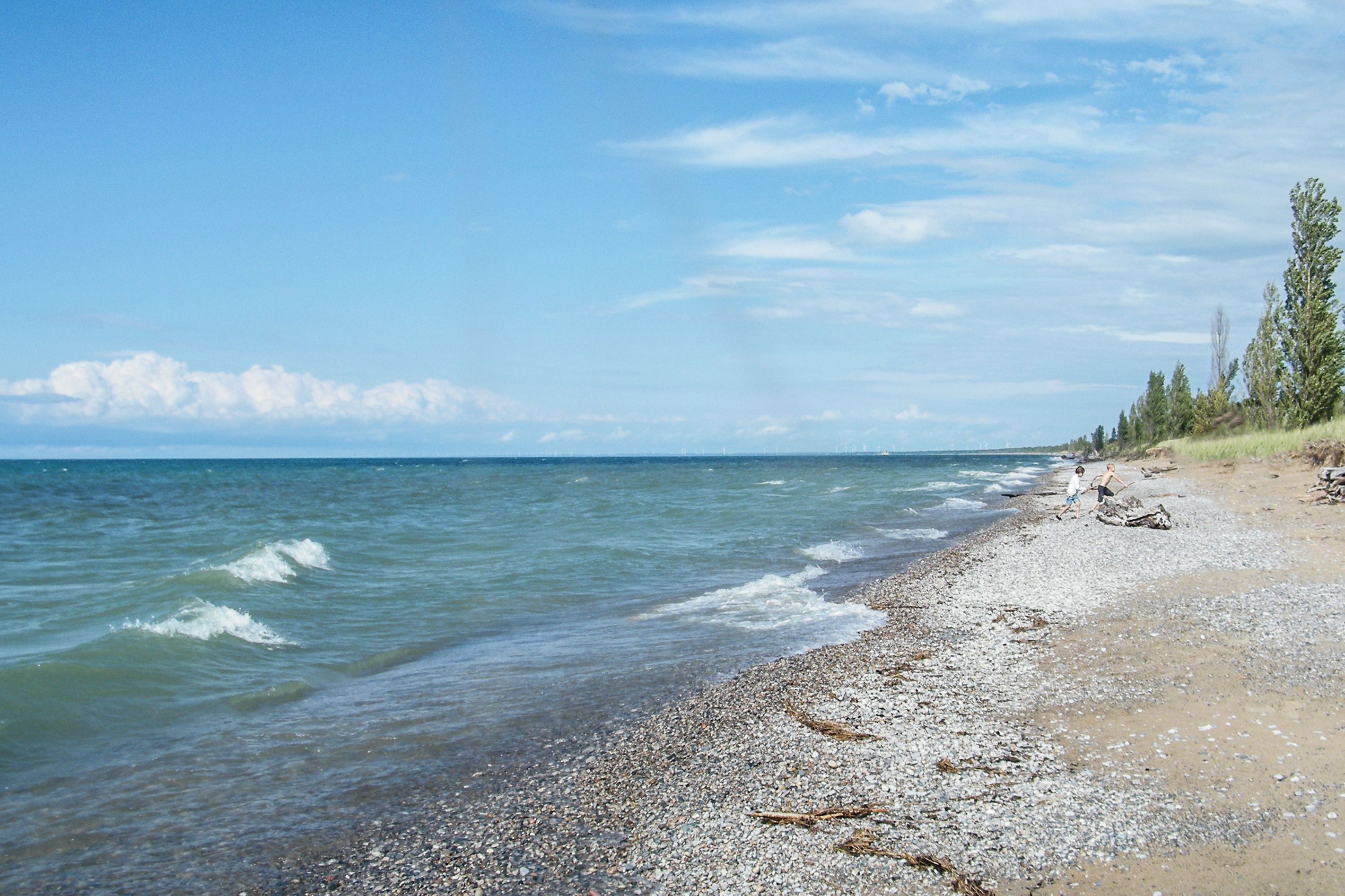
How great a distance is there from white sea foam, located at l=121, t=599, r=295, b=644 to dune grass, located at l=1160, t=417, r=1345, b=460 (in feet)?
149

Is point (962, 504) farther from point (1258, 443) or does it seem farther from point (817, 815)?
point (817, 815)

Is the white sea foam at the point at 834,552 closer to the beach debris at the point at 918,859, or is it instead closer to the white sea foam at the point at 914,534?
the white sea foam at the point at 914,534

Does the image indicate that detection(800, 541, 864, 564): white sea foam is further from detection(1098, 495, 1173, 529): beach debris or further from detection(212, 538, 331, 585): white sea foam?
detection(212, 538, 331, 585): white sea foam

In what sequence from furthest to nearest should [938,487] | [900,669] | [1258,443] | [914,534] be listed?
A: [938,487]
[1258,443]
[914,534]
[900,669]

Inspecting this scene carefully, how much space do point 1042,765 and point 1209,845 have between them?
1.81 metres

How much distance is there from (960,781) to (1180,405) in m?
113

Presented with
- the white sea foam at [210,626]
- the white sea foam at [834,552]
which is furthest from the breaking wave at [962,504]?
the white sea foam at [210,626]

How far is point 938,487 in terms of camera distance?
72.6 m

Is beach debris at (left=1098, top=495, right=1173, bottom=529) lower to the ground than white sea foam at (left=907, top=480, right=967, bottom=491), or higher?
higher

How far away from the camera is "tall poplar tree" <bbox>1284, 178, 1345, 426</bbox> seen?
2013 inches

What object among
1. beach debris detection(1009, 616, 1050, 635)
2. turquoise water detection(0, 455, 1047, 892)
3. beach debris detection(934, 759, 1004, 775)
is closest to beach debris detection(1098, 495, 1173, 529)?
turquoise water detection(0, 455, 1047, 892)

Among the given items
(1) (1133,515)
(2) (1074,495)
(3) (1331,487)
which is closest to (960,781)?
(1) (1133,515)

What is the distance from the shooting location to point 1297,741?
8.51m

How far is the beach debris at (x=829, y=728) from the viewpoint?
9547mm
